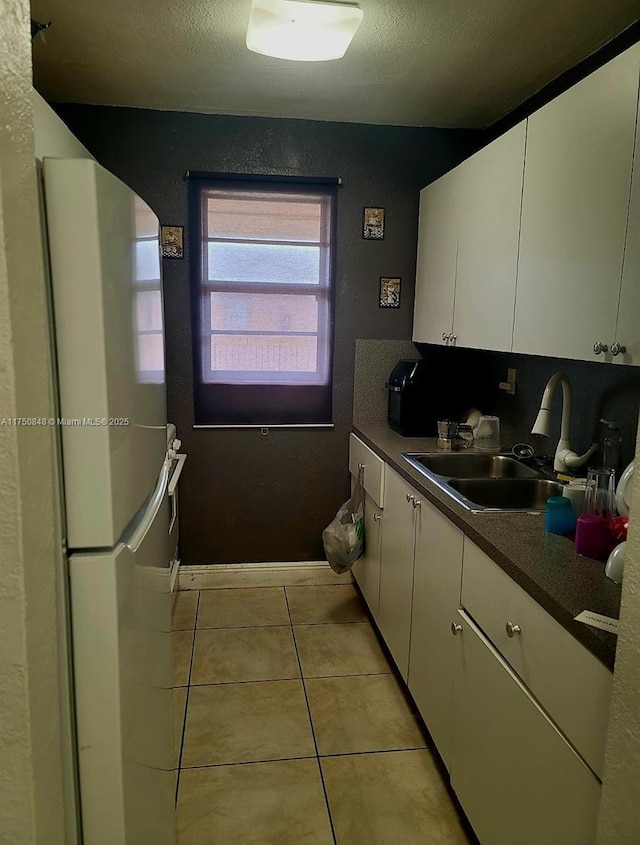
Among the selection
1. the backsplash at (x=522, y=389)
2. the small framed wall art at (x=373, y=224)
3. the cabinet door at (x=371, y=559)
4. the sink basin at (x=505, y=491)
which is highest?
the small framed wall art at (x=373, y=224)

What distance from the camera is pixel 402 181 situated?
125 inches

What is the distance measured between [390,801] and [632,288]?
1629mm

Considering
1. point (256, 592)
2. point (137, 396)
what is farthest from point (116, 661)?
point (256, 592)

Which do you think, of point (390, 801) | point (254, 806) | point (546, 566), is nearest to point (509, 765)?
point (546, 566)

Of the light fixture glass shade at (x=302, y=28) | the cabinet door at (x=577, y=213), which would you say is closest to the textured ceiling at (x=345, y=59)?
the light fixture glass shade at (x=302, y=28)

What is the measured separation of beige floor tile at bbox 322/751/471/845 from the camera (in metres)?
1.72

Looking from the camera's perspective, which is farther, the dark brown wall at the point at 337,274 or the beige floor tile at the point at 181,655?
the dark brown wall at the point at 337,274

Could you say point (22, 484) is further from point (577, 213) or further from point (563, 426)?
point (563, 426)

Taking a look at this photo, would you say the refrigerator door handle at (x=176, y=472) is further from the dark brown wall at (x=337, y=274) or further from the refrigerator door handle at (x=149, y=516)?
the refrigerator door handle at (x=149, y=516)

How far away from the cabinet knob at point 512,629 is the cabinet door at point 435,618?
12.3 inches

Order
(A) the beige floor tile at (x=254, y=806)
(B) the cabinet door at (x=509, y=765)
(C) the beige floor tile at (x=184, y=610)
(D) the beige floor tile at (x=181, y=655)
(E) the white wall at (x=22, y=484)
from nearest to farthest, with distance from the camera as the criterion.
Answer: (E) the white wall at (x=22, y=484), (B) the cabinet door at (x=509, y=765), (A) the beige floor tile at (x=254, y=806), (D) the beige floor tile at (x=181, y=655), (C) the beige floor tile at (x=184, y=610)

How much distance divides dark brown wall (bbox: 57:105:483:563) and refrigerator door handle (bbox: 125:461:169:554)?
1.83 m

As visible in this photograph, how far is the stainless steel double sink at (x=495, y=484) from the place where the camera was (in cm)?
209

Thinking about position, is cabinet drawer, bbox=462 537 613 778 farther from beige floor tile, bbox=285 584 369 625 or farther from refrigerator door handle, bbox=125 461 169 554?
beige floor tile, bbox=285 584 369 625
